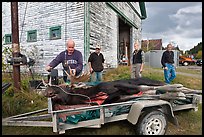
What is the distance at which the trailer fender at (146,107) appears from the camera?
2.92 metres

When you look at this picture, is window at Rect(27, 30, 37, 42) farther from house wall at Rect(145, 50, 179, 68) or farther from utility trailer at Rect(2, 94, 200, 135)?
house wall at Rect(145, 50, 179, 68)

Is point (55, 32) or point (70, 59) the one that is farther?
point (55, 32)

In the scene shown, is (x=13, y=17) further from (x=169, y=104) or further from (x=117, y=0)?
(x=117, y=0)

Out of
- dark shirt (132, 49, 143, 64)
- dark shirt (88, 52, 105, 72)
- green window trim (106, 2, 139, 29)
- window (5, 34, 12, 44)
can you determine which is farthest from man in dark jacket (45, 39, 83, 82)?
window (5, 34, 12, 44)

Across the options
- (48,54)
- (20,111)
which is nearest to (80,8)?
(48,54)

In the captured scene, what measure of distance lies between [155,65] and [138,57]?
16.2 meters

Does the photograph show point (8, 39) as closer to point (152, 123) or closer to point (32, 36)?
point (32, 36)

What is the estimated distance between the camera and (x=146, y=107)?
3.06 metres

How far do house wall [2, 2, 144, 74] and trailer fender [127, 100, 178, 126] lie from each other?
6.15 meters

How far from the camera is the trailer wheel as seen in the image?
3027 mm

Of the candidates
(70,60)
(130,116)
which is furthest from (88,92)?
(70,60)

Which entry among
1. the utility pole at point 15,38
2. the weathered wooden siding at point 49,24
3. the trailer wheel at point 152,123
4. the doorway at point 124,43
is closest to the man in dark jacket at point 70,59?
the utility pole at point 15,38

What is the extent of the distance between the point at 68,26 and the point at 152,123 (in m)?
7.51

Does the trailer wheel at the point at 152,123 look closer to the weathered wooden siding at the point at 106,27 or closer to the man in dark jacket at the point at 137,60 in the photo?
the man in dark jacket at the point at 137,60
